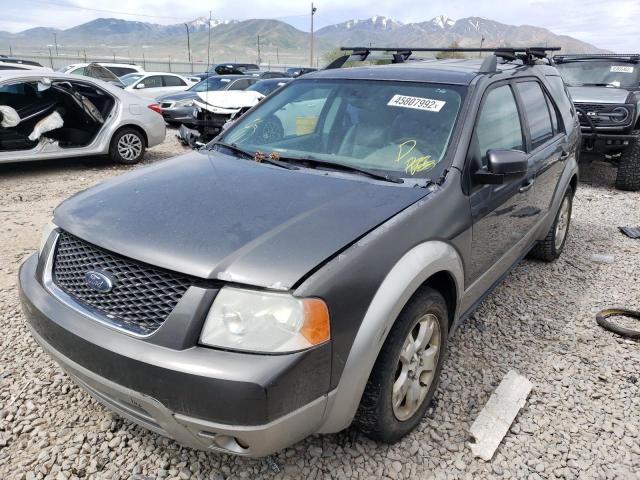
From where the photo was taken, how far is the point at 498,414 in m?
2.52

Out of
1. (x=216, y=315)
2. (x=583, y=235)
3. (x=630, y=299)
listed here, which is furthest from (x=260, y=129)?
(x=583, y=235)

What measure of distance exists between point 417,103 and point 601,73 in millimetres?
7607

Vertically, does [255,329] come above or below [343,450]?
above

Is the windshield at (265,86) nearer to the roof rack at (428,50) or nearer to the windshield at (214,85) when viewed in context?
the windshield at (214,85)

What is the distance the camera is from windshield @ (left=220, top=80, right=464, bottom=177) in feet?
8.58

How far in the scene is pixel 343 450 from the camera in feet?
7.42

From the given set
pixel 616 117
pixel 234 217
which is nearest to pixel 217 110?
pixel 616 117

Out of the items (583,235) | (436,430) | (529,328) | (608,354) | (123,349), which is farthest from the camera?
(583,235)

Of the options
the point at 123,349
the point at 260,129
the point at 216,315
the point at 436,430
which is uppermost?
the point at 260,129

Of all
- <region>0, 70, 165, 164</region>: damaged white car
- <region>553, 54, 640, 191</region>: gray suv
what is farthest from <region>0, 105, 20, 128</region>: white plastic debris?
<region>553, 54, 640, 191</region>: gray suv

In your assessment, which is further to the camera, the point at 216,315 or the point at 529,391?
the point at 529,391

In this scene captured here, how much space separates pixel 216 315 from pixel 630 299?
353 cm

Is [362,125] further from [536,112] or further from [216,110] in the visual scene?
[216,110]

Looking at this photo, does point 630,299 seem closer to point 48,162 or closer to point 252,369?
point 252,369
